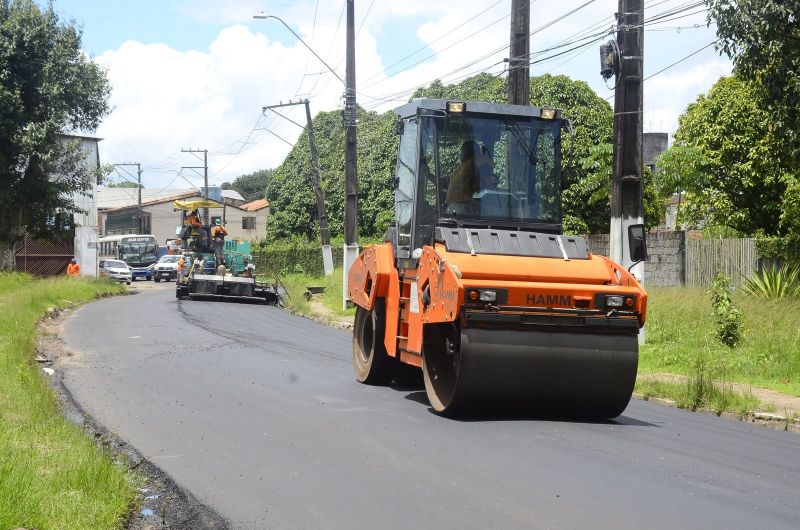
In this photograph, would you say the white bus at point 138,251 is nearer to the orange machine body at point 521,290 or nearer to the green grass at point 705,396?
the green grass at point 705,396

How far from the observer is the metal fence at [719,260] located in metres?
22.8

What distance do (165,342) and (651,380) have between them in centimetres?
899

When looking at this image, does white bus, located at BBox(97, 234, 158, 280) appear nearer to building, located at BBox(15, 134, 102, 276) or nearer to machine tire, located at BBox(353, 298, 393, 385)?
building, located at BBox(15, 134, 102, 276)

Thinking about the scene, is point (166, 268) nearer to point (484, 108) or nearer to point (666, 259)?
point (666, 259)

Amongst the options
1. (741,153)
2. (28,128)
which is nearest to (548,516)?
(741,153)

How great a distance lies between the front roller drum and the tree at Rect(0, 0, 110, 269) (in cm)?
3088

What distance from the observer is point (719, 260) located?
2381 centimetres

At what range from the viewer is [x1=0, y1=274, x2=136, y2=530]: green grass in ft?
21.2

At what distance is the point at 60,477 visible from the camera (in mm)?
7445

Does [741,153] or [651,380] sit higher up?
[741,153]

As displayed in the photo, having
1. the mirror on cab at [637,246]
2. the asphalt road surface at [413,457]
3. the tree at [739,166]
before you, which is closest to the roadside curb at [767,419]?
the asphalt road surface at [413,457]

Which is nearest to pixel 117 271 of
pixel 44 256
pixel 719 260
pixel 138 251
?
pixel 44 256

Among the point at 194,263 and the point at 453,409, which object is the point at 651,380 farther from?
the point at 194,263

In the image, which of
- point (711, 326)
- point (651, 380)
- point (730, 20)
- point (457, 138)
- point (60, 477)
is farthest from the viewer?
point (711, 326)
